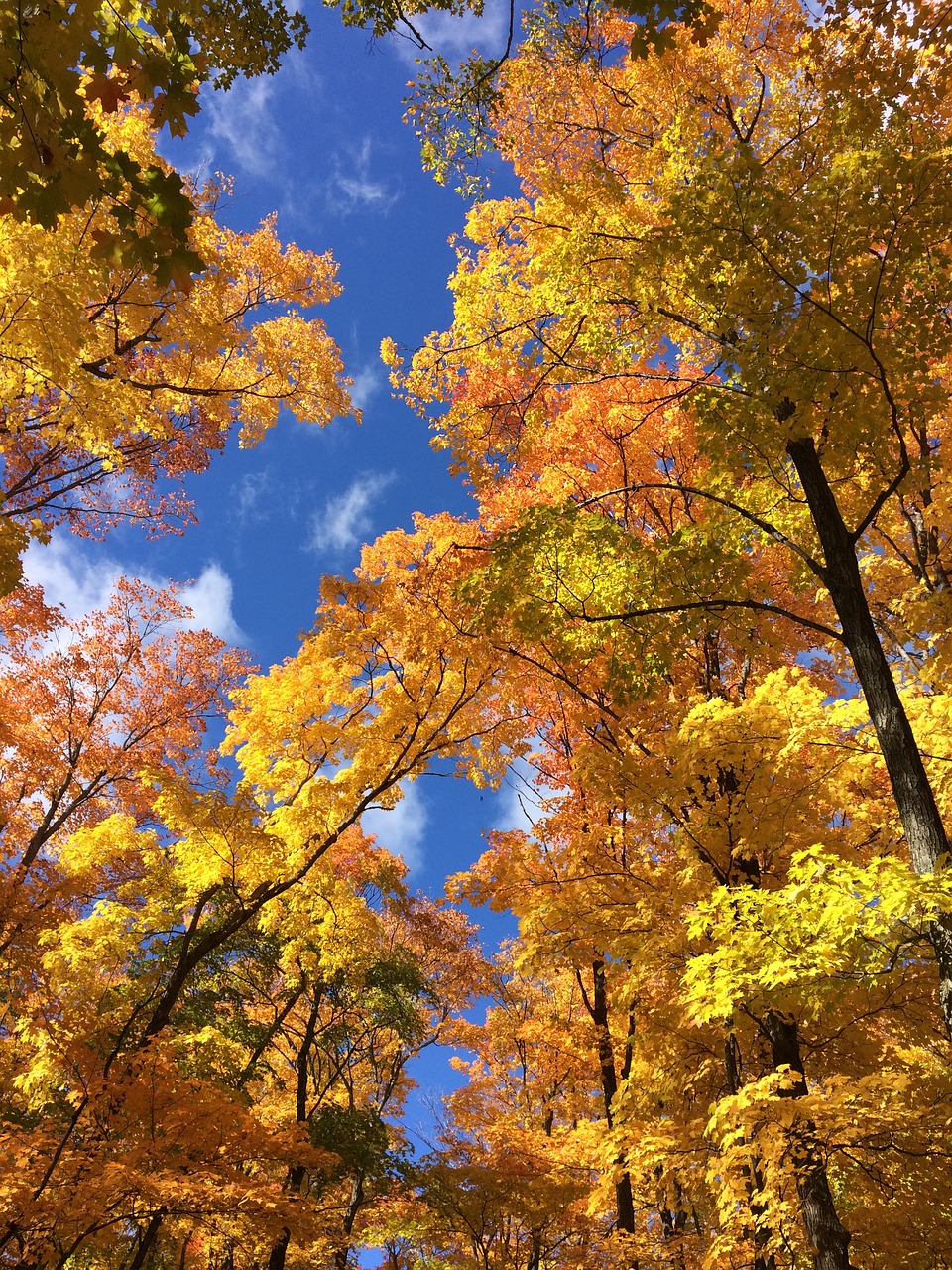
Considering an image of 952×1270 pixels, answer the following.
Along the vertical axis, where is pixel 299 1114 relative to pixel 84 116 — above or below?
below

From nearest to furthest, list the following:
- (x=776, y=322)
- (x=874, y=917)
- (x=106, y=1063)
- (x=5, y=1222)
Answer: (x=874, y=917)
(x=776, y=322)
(x=5, y=1222)
(x=106, y=1063)

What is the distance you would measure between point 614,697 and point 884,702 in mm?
1695

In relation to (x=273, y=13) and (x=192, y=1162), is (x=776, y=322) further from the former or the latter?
(x=192, y=1162)

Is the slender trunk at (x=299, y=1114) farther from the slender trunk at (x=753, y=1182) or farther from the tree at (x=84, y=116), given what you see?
the tree at (x=84, y=116)

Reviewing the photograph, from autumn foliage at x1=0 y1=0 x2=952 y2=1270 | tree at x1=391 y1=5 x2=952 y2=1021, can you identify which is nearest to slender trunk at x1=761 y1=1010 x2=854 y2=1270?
autumn foliage at x1=0 y1=0 x2=952 y2=1270

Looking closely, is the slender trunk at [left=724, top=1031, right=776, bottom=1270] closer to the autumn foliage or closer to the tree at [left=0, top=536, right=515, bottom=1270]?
the autumn foliage

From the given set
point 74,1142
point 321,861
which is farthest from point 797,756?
point 74,1142

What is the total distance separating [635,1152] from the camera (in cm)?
573

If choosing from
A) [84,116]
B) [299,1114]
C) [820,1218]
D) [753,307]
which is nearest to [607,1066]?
[820,1218]

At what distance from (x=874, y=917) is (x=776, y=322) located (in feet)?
11.1

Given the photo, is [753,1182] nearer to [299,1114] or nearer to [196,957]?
[196,957]

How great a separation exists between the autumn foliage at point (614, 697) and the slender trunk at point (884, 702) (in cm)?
2

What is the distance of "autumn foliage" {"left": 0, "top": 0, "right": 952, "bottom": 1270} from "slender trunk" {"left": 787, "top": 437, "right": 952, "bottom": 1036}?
20 millimetres

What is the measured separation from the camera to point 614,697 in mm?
5035
